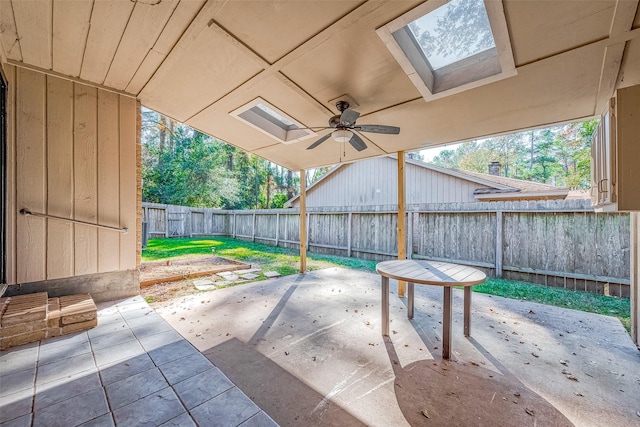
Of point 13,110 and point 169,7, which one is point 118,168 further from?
point 169,7

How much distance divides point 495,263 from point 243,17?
19.7ft

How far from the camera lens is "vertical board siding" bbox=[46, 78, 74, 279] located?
2.98m

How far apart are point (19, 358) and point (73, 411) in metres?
1.11

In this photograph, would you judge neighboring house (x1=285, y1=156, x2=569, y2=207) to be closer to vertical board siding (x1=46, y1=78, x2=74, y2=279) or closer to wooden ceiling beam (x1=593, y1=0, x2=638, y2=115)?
wooden ceiling beam (x1=593, y1=0, x2=638, y2=115)

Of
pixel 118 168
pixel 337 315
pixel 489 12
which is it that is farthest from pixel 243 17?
pixel 337 315

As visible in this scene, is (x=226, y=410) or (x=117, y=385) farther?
(x=117, y=385)

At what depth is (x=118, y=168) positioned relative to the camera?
11.3ft

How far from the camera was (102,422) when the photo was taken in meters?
1.46

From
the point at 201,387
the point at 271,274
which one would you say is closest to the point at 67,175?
the point at 201,387

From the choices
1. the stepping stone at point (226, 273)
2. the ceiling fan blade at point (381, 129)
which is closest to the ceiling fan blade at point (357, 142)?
the ceiling fan blade at point (381, 129)

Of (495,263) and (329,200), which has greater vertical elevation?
(329,200)

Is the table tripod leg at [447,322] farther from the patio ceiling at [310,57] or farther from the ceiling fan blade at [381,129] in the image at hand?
the patio ceiling at [310,57]

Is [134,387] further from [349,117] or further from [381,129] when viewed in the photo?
[381,129]

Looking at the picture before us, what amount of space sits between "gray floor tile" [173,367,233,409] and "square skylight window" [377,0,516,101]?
9.87 ft
